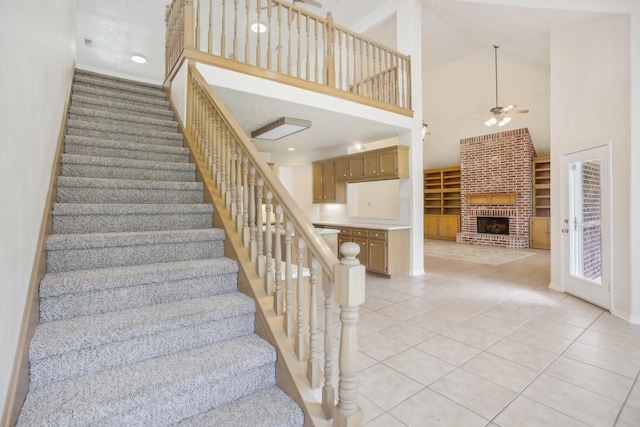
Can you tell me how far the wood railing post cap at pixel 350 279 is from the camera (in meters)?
1.30

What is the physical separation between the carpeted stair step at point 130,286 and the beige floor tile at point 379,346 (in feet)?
4.10

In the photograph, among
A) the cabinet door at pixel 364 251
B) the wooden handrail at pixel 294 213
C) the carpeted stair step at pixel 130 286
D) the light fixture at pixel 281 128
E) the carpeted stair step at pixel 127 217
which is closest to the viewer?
the wooden handrail at pixel 294 213

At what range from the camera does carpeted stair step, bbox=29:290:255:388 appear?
136 centimetres

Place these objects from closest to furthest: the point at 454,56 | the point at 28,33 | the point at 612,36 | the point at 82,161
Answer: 1. the point at 28,33
2. the point at 82,161
3. the point at 612,36
4. the point at 454,56

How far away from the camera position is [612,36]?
347 centimetres

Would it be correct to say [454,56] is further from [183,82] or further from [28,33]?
[28,33]

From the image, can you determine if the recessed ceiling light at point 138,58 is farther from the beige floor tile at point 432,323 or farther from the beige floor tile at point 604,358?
the beige floor tile at point 604,358

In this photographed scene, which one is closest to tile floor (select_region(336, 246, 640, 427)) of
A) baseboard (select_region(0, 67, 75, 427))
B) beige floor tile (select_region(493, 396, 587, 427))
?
beige floor tile (select_region(493, 396, 587, 427))

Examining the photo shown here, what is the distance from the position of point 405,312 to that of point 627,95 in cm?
321

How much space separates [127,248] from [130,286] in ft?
1.18

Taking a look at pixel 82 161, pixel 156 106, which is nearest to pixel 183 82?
pixel 156 106

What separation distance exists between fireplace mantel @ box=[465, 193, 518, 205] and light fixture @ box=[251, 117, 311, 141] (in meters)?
6.94

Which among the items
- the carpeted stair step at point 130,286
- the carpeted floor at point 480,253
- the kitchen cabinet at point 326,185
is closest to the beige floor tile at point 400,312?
the carpeted stair step at point 130,286

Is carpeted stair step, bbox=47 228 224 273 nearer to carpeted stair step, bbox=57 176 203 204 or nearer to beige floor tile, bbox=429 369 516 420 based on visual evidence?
carpeted stair step, bbox=57 176 203 204
